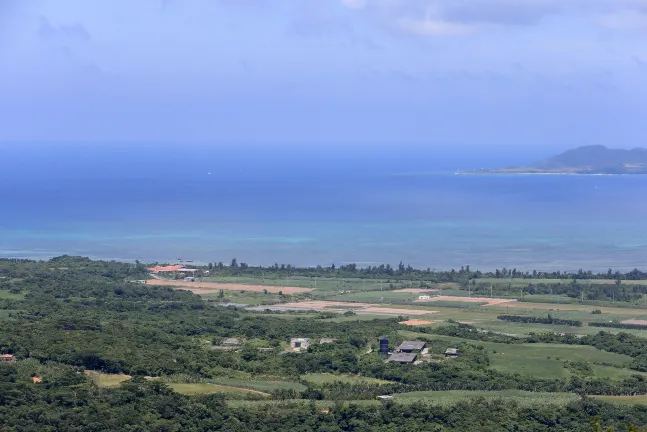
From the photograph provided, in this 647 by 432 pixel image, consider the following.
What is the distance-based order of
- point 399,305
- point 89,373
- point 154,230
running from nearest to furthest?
point 89,373 < point 399,305 < point 154,230

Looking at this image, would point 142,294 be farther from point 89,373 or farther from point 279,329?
point 89,373

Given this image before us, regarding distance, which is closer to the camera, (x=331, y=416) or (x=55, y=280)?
(x=331, y=416)

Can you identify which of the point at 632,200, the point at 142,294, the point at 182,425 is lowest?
the point at 182,425

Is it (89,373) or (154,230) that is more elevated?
Answer: (154,230)

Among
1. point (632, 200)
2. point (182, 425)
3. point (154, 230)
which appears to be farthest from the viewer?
point (632, 200)

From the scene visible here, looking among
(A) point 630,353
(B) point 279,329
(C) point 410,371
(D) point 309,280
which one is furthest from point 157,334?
(D) point 309,280

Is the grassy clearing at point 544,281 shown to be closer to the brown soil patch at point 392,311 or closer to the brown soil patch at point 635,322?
the brown soil patch at point 392,311

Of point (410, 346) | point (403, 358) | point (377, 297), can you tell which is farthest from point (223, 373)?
point (377, 297)

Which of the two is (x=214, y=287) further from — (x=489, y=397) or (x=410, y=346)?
(x=489, y=397)
